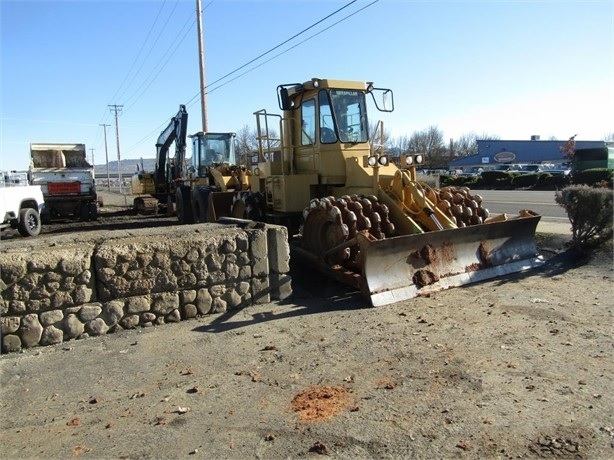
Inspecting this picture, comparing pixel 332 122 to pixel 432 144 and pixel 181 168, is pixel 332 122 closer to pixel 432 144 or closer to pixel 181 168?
pixel 181 168

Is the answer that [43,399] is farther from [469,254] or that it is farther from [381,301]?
[469,254]

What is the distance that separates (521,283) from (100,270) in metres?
5.72

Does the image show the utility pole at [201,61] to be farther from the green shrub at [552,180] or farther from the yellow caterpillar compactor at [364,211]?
the green shrub at [552,180]

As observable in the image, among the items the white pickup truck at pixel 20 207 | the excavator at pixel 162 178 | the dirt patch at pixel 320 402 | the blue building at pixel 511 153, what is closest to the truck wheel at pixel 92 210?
the excavator at pixel 162 178

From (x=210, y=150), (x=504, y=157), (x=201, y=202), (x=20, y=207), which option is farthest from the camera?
(x=504, y=157)

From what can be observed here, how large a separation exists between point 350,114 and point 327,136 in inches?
23.4

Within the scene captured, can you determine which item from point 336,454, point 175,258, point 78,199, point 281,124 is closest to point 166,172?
point 78,199

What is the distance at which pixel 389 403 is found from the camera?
4016mm

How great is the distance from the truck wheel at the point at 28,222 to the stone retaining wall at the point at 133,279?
33.2ft

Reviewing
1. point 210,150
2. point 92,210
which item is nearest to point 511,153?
point 210,150

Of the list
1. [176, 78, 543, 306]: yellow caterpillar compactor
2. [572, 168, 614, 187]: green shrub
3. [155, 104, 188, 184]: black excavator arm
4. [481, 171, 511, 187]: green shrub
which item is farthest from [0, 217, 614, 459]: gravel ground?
[481, 171, 511, 187]: green shrub

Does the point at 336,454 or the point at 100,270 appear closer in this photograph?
the point at 336,454

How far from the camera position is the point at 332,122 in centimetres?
901

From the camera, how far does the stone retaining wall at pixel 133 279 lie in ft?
17.9
